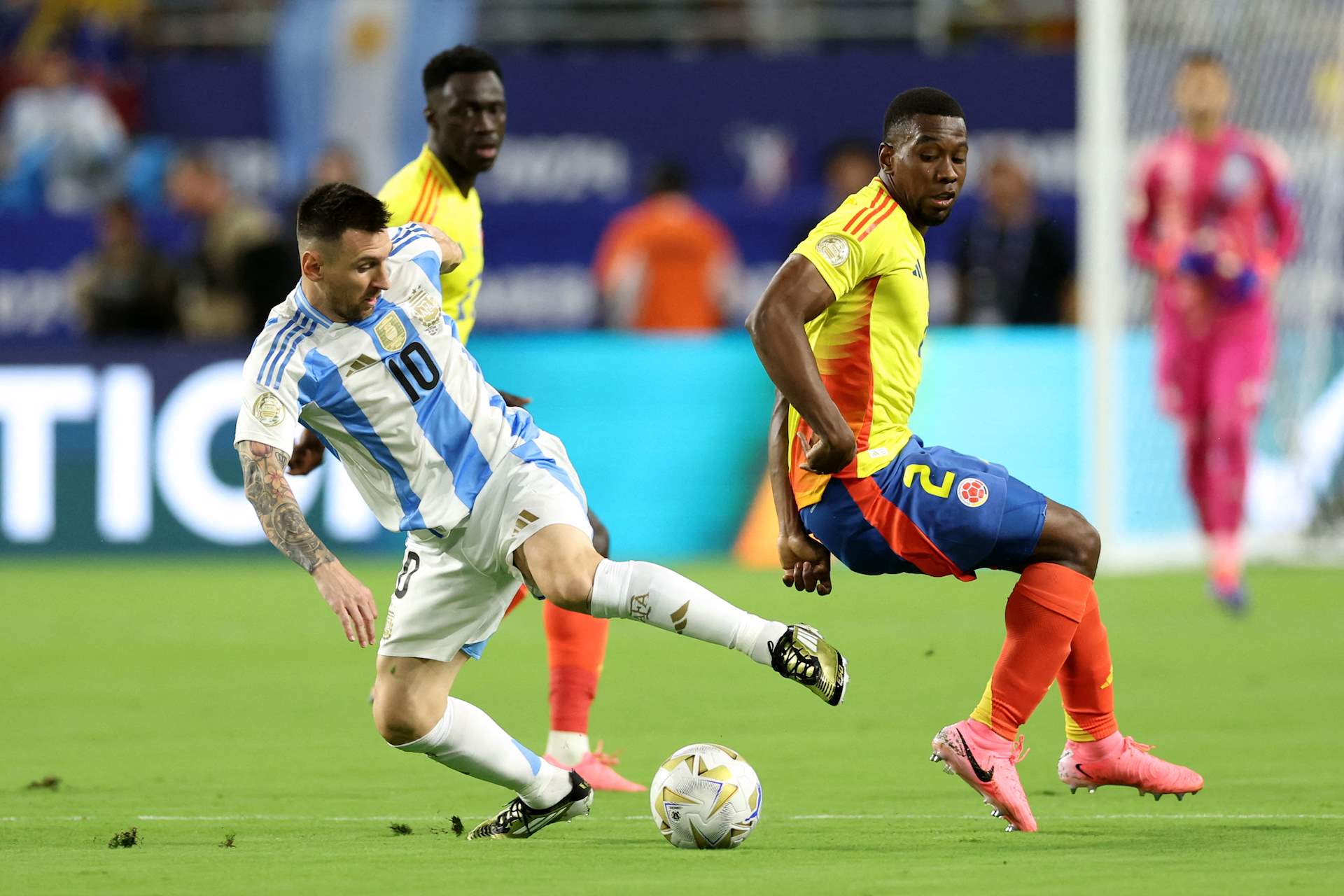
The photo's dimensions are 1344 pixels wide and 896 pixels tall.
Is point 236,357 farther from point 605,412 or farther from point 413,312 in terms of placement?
point 413,312

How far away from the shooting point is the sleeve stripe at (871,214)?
534 cm

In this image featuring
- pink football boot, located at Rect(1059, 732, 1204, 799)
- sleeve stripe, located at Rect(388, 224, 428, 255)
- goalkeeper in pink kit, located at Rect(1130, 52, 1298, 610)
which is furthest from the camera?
goalkeeper in pink kit, located at Rect(1130, 52, 1298, 610)

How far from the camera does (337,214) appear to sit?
5301 millimetres

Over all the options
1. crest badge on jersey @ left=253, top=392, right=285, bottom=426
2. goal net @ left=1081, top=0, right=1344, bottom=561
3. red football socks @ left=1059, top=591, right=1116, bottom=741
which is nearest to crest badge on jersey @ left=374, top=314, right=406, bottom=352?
crest badge on jersey @ left=253, top=392, right=285, bottom=426

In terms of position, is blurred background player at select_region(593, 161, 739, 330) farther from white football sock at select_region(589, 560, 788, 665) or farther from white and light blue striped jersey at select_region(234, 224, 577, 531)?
white football sock at select_region(589, 560, 788, 665)

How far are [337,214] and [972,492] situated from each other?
1.75m

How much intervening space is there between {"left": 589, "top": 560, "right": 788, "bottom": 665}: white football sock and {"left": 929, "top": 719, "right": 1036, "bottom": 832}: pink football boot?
56 cm

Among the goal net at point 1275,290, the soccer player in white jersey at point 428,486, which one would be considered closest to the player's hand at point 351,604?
the soccer player in white jersey at point 428,486

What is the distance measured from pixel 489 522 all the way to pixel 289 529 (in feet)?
1.81

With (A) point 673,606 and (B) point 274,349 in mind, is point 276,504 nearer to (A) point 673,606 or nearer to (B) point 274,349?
(B) point 274,349

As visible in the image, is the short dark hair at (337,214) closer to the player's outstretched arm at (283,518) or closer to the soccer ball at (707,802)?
the player's outstretched arm at (283,518)

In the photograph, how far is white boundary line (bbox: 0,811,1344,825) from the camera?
5.64 meters

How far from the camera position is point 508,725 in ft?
25.1

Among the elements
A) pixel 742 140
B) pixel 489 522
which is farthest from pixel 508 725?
pixel 742 140
